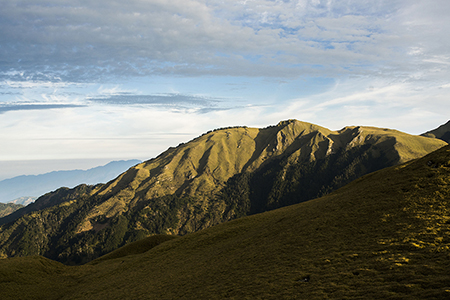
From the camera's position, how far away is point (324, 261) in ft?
89.1

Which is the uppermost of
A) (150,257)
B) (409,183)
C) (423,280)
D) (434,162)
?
(434,162)

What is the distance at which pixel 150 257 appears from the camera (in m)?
63.2

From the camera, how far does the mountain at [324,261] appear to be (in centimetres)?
2100

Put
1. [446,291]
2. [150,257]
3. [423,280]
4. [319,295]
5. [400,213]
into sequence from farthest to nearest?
[150,257]
[400,213]
[319,295]
[423,280]
[446,291]

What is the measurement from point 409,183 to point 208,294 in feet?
115

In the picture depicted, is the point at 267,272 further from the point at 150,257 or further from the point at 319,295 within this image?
the point at 150,257

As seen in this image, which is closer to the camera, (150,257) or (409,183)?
(409,183)

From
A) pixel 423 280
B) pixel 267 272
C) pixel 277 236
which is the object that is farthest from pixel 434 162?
pixel 267 272

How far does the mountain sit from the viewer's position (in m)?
21.0

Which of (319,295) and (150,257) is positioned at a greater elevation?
(319,295)

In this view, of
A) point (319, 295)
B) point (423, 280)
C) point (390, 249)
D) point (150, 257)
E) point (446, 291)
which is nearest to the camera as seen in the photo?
point (446, 291)

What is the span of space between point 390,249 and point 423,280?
7913 millimetres

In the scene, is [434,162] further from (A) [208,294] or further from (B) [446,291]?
(A) [208,294]

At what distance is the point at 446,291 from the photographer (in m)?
15.7
